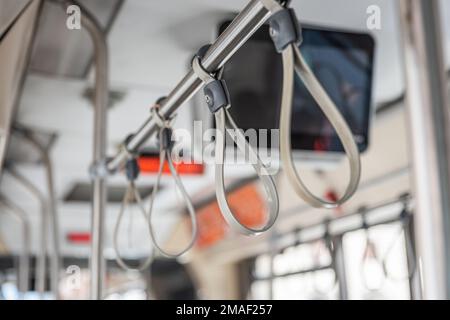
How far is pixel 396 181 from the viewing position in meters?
2.57

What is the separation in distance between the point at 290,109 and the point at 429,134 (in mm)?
137

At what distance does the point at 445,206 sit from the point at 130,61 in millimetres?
1480

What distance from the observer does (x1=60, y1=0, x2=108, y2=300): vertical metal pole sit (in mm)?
1331

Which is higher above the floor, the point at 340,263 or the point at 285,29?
the point at 340,263

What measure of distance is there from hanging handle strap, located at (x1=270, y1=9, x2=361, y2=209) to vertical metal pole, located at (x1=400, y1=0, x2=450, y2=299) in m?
0.07

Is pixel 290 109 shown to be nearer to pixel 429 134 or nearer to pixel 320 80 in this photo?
pixel 429 134

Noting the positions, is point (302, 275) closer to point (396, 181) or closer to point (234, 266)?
point (396, 181)

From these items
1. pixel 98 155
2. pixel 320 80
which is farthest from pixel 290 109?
pixel 320 80

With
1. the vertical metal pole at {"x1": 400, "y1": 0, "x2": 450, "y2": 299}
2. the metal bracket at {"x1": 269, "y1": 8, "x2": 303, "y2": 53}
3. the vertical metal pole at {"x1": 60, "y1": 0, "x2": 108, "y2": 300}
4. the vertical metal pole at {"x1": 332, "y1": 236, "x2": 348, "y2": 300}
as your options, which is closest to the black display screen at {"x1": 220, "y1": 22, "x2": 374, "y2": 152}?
the vertical metal pole at {"x1": 60, "y1": 0, "x2": 108, "y2": 300}

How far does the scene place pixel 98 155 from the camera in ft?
4.58

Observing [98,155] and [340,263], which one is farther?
[340,263]

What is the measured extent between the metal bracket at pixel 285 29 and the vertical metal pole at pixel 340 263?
8.02 ft
